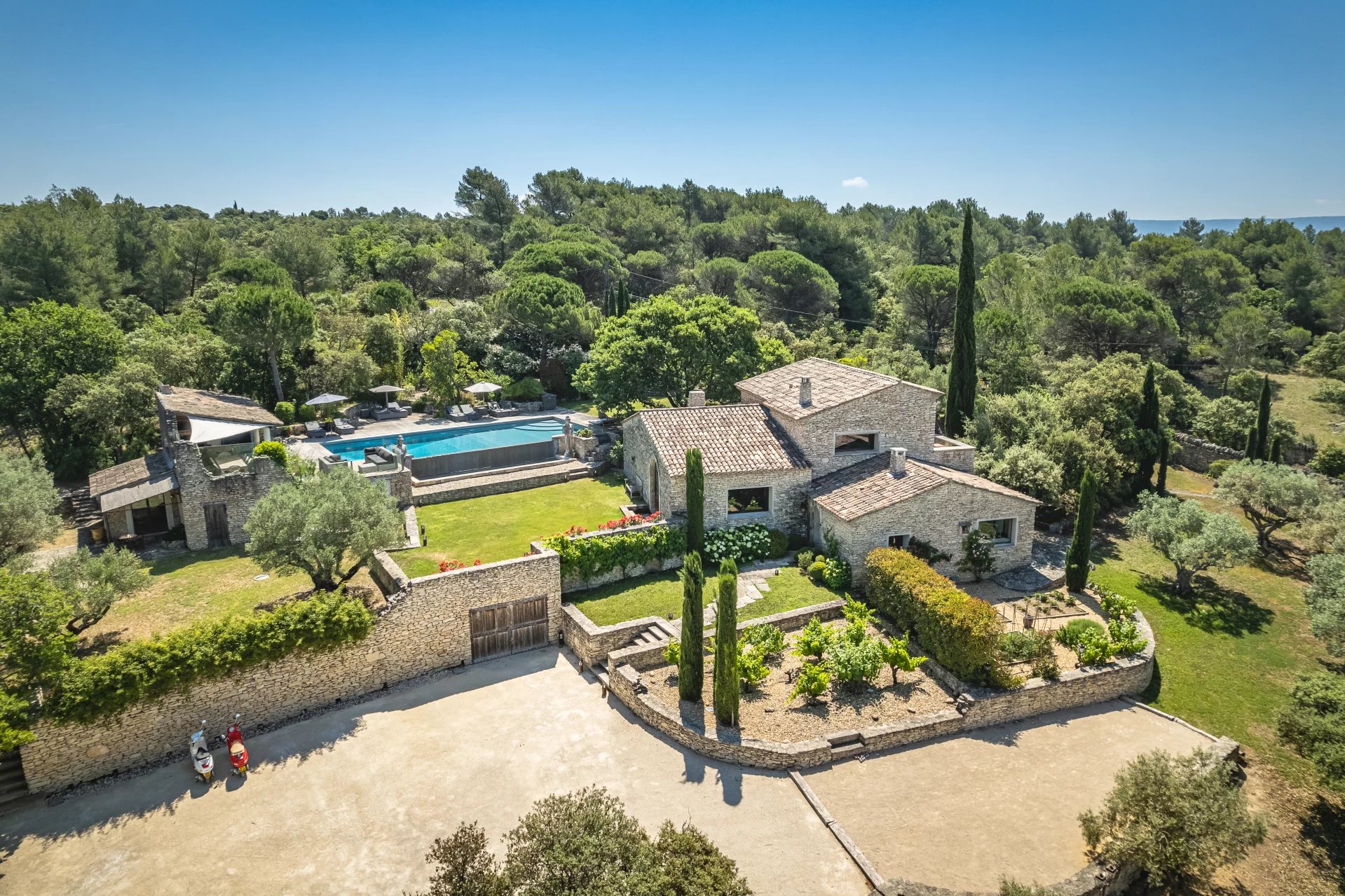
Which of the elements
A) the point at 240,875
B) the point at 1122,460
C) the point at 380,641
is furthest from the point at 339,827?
the point at 1122,460

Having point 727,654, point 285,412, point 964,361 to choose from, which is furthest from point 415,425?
point 727,654

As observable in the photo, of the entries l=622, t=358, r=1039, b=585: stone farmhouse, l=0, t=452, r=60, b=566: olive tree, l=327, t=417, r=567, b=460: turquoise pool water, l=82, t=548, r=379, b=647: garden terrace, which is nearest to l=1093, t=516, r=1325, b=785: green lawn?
l=622, t=358, r=1039, b=585: stone farmhouse

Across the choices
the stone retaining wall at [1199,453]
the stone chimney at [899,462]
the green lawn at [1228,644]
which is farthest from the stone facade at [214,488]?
the stone retaining wall at [1199,453]

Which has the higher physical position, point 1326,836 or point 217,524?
point 217,524

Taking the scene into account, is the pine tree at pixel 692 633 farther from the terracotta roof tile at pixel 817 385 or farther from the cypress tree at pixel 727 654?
the terracotta roof tile at pixel 817 385

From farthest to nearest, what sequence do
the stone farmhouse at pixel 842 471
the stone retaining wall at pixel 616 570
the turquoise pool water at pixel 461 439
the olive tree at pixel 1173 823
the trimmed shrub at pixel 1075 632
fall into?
the turquoise pool water at pixel 461 439 → the stone farmhouse at pixel 842 471 → the stone retaining wall at pixel 616 570 → the trimmed shrub at pixel 1075 632 → the olive tree at pixel 1173 823

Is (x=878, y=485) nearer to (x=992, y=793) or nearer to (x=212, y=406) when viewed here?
(x=992, y=793)

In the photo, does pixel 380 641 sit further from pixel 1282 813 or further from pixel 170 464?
pixel 1282 813

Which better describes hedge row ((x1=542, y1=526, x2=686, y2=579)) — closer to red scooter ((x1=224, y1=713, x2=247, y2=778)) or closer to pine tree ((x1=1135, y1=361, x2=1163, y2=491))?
red scooter ((x1=224, y1=713, x2=247, y2=778))
